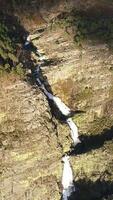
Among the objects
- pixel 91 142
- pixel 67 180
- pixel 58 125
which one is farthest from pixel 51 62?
pixel 67 180

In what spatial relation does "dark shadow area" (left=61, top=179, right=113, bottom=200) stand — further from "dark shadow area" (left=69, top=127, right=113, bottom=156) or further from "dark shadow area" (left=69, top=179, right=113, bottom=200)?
"dark shadow area" (left=69, top=127, right=113, bottom=156)

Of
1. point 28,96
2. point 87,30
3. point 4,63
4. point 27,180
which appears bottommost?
point 27,180

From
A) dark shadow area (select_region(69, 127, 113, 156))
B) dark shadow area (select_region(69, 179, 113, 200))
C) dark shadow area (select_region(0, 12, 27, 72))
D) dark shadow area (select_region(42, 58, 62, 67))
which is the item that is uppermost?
dark shadow area (select_region(0, 12, 27, 72))

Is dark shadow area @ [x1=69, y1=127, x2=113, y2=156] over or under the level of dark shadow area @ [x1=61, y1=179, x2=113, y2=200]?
over

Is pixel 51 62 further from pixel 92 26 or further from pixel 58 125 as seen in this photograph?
pixel 58 125

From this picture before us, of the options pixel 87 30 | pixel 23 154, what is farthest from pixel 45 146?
pixel 87 30

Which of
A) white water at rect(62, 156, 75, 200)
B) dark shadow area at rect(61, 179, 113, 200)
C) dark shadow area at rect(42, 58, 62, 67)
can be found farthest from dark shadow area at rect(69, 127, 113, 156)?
dark shadow area at rect(42, 58, 62, 67)

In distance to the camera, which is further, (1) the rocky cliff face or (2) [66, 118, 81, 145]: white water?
(2) [66, 118, 81, 145]: white water

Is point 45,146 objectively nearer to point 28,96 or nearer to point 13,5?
point 28,96
